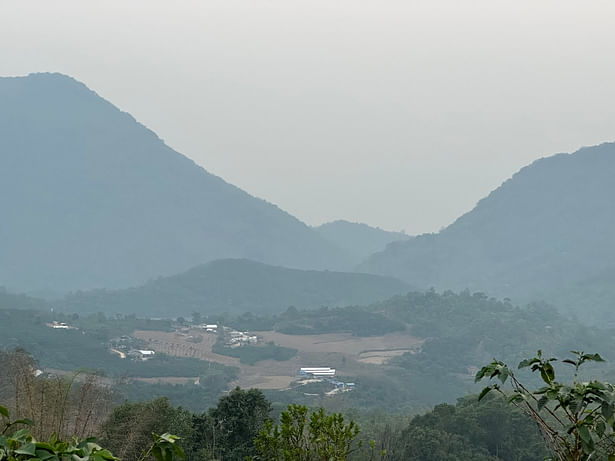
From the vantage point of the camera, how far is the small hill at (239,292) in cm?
13050

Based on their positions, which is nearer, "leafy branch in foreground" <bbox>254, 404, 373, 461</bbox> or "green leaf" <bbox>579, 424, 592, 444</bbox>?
"green leaf" <bbox>579, 424, 592, 444</bbox>

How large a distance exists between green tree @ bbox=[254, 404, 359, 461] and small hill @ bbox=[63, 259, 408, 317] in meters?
122

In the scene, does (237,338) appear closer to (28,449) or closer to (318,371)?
(318,371)

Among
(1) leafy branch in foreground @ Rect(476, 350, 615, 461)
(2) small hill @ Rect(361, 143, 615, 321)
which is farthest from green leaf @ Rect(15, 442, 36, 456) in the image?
(2) small hill @ Rect(361, 143, 615, 321)

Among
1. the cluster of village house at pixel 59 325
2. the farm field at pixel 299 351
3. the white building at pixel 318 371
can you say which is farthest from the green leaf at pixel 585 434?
the cluster of village house at pixel 59 325

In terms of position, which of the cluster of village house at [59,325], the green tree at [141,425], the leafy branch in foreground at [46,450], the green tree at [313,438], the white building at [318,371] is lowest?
the white building at [318,371]

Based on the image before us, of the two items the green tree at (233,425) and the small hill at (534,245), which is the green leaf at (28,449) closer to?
the green tree at (233,425)

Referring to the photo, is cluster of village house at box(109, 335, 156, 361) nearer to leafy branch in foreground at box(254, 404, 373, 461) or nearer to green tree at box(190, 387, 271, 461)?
green tree at box(190, 387, 271, 461)

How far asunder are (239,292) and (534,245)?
78.8 metres

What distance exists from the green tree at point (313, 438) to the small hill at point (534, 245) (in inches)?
6195

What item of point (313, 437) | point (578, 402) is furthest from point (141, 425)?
point (578, 402)

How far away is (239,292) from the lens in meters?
140

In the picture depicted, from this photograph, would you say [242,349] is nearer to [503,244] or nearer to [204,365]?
[204,365]

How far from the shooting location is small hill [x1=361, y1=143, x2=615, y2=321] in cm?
16600
